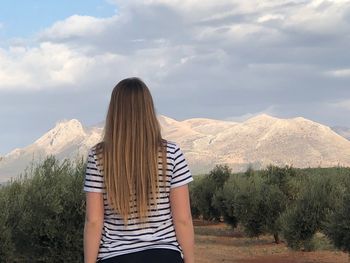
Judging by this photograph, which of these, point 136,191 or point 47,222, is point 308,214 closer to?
point 47,222

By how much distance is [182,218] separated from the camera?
322 cm

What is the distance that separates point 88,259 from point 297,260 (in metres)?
16.0

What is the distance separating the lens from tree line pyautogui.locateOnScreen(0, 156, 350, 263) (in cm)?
1052

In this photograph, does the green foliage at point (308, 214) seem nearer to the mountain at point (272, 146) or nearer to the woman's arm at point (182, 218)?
the woman's arm at point (182, 218)

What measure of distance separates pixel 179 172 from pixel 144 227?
0.33 meters

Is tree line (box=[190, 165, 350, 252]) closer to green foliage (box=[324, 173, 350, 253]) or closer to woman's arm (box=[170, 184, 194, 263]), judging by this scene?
green foliage (box=[324, 173, 350, 253])

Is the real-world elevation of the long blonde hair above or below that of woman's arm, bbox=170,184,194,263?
above

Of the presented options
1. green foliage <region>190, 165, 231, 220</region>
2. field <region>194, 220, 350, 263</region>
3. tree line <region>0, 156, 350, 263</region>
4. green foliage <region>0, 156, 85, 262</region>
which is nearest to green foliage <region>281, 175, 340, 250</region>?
tree line <region>0, 156, 350, 263</region>

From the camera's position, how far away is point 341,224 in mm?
15062

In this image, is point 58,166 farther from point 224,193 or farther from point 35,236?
point 224,193

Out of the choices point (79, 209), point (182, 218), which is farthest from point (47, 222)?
point (182, 218)

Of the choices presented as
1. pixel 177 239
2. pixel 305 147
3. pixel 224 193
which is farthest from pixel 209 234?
pixel 305 147

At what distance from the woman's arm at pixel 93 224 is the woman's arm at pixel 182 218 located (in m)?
0.37

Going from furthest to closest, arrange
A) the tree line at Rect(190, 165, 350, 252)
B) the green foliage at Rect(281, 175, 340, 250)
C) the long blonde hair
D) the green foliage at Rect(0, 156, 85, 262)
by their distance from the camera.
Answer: the green foliage at Rect(281, 175, 340, 250) < the tree line at Rect(190, 165, 350, 252) < the green foliage at Rect(0, 156, 85, 262) < the long blonde hair
